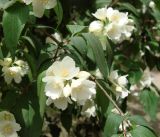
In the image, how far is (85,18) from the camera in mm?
2600

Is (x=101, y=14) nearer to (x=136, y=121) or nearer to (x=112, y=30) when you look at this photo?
(x=112, y=30)

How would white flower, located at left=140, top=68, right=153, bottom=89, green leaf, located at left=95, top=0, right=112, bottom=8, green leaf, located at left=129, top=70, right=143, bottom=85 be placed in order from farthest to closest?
white flower, located at left=140, top=68, right=153, bottom=89
green leaf, located at left=129, top=70, right=143, bottom=85
green leaf, located at left=95, top=0, right=112, bottom=8

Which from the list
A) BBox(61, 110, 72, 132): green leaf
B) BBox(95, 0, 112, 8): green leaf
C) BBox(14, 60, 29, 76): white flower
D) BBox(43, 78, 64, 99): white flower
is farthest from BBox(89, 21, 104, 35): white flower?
BBox(61, 110, 72, 132): green leaf

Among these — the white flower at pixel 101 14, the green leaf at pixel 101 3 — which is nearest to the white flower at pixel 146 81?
the green leaf at pixel 101 3

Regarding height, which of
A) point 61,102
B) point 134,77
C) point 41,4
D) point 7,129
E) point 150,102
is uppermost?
point 41,4

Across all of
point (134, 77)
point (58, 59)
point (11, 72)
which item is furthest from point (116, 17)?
point (134, 77)

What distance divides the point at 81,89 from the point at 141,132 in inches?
8.5

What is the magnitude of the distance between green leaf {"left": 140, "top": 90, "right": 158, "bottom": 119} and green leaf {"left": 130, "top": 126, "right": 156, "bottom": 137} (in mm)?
1080

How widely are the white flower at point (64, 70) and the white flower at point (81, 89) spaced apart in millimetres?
25

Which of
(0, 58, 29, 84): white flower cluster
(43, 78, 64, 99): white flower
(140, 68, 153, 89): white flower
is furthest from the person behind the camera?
(140, 68, 153, 89): white flower

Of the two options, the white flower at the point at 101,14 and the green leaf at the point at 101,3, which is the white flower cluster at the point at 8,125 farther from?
the green leaf at the point at 101,3

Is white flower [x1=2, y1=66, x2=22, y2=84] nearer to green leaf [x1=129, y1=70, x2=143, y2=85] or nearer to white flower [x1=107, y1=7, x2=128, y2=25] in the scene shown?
white flower [x1=107, y1=7, x2=128, y2=25]

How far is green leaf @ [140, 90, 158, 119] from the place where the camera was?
2.52 metres

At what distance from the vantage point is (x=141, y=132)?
140 centimetres
